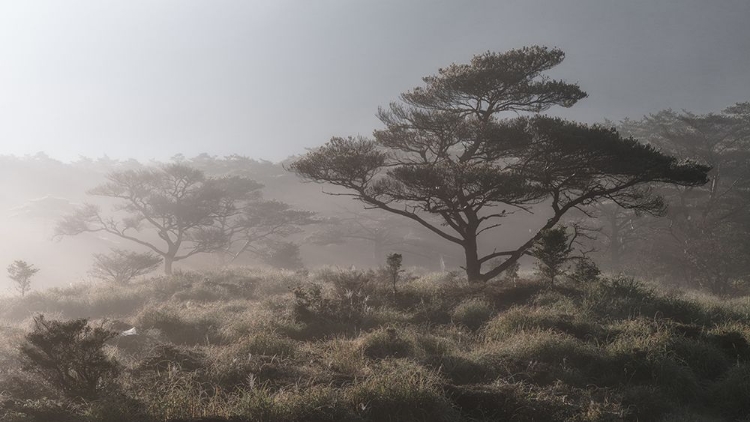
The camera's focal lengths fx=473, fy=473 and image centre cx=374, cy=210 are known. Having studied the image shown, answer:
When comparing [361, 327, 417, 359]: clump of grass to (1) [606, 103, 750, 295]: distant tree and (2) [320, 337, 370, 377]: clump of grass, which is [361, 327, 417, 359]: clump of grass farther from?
(1) [606, 103, 750, 295]: distant tree

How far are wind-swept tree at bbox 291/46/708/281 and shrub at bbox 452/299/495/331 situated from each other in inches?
101

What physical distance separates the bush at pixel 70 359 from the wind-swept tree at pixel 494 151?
8.47 meters

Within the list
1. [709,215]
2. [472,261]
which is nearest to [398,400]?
[472,261]

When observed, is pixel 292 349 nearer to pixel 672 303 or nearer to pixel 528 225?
pixel 672 303

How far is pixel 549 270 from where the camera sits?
1342cm

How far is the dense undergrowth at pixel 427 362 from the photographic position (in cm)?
634

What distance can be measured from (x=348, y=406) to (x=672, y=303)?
9589 mm

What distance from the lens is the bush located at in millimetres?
6887

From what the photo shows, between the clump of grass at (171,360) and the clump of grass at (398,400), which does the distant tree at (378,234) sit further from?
the clump of grass at (398,400)

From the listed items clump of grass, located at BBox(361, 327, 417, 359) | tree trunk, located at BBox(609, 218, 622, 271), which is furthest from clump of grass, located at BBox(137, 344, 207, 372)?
tree trunk, located at BBox(609, 218, 622, 271)

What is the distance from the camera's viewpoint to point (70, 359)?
6926mm

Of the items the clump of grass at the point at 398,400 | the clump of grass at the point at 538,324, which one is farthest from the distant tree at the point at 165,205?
the clump of grass at the point at 398,400

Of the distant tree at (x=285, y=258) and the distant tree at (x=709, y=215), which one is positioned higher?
the distant tree at (x=709, y=215)

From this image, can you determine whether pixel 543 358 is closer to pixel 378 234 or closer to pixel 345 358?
pixel 345 358
